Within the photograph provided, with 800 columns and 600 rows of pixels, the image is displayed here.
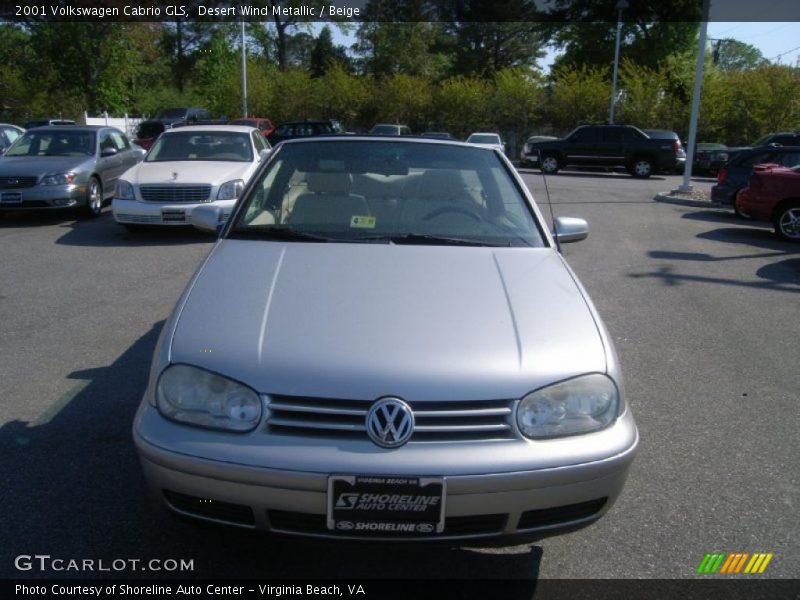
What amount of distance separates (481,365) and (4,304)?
5787 millimetres

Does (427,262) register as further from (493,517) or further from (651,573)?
(651,573)

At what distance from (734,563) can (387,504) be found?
158 centimetres

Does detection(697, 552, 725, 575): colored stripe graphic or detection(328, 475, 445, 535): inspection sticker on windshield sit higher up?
detection(328, 475, 445, 535): inspection sticker on windshield

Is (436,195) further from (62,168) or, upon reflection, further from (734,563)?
(62,168)

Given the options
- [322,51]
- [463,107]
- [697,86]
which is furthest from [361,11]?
[697,86]

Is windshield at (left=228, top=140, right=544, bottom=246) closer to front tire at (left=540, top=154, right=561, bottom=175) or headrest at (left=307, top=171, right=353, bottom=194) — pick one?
headrest at (left=307, top=171, right=353, bottom=194)

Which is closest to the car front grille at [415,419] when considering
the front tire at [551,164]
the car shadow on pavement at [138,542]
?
the car shadow on pavement at [138,542]

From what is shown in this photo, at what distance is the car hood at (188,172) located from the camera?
402 inches

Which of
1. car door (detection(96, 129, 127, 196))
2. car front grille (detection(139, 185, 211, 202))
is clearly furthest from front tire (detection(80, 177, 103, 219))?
car front grille (detection(139, 185, 211, 202))

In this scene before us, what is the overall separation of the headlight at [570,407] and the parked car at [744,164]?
42.1 feet

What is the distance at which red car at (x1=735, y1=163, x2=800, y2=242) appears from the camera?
11.3m

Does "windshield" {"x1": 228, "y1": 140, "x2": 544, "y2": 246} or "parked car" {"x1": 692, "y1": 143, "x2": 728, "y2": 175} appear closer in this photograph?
"windshield" {"x1": 228, "y1": 140, "x2": 544, "y2": 246}

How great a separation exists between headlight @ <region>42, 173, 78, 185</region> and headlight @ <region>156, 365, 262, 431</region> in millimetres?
10179

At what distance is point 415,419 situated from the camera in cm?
242
